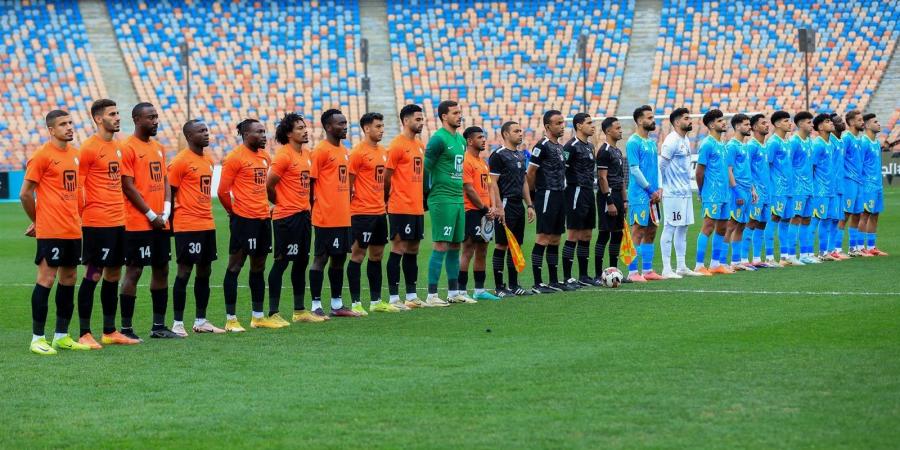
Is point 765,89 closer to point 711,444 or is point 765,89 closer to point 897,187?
point 897,187

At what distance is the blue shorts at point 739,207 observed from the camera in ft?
59.3

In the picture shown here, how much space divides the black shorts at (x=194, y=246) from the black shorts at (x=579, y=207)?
5.44 metres

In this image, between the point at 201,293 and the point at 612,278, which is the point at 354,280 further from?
the point at 612,278

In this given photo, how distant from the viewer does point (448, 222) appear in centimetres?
1432

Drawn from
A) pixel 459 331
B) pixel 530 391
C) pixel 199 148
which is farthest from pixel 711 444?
pixel 199 148

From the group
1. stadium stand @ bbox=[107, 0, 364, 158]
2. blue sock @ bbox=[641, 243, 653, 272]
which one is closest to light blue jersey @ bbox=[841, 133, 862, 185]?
blue sock @ bbox=[641, 243, 653, 272]

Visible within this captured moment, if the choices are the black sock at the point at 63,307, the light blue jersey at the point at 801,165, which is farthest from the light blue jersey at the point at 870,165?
the black sock at the point at 63,307

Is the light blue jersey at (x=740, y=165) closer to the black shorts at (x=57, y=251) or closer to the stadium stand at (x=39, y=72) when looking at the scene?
the black shorts at (x=57, y=251)

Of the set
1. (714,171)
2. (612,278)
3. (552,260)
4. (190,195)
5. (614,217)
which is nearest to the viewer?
(190,195)

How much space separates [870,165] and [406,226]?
962 cm

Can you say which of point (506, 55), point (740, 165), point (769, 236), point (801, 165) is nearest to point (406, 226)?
point (740, 165)

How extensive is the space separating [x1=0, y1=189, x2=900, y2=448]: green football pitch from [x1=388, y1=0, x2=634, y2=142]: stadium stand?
3636 centimetres

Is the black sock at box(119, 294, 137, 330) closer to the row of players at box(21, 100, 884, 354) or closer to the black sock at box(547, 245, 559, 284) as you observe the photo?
the row of players at box(21, 100, 884, 354)

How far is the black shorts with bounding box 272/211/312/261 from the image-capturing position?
42.3 feet
